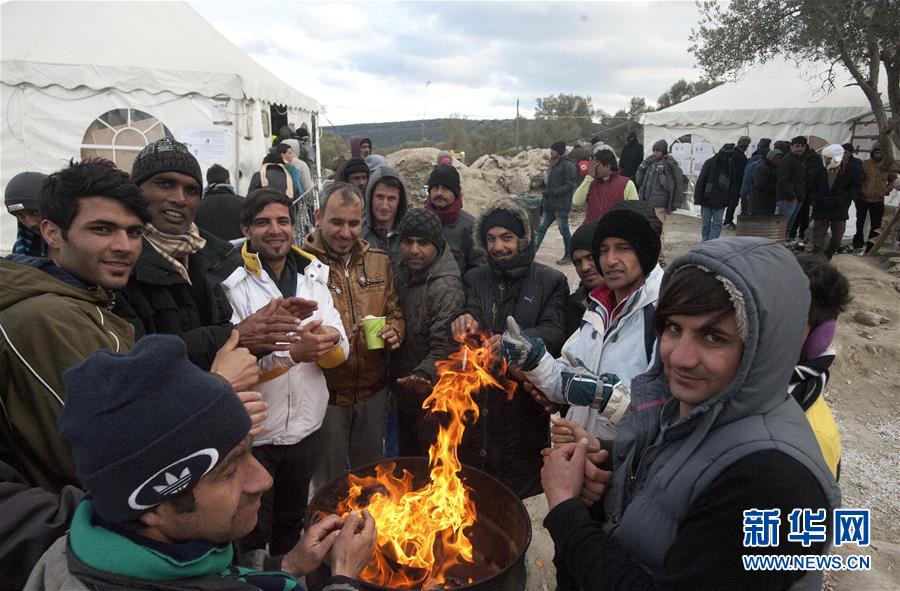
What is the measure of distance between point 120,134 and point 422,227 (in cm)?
900

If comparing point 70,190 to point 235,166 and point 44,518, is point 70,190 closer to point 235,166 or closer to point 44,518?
point 44,518

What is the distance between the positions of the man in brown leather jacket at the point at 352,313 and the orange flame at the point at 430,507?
68 centimetres

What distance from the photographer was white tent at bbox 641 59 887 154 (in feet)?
45.5

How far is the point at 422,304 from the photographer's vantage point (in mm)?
3748

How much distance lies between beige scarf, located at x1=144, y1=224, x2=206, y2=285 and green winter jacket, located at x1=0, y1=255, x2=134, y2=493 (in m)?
0.80

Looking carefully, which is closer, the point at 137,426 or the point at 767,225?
the point at 137,426

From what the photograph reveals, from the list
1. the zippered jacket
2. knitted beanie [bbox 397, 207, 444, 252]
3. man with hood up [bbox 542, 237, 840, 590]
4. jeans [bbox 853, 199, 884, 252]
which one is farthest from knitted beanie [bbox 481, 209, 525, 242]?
jeans [bbox 853, 199, 884, 252]

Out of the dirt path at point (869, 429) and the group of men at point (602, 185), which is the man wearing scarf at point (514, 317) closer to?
the dirt path at point (869, 429)

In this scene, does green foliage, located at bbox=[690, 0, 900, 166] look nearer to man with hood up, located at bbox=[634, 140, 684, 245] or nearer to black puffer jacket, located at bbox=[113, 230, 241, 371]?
man with hood up, located at bbox=[634, 140, 684, 245]

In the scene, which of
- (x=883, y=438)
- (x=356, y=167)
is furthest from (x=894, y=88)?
(x=356, y=167)

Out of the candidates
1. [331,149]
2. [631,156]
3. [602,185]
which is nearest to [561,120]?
[331,149]

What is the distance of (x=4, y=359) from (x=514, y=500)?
221 cm

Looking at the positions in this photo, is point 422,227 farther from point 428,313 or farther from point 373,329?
point 373,329

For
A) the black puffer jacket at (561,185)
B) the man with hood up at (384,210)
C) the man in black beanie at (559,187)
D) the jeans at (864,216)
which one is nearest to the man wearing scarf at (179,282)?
the man with hood up at (384,210)
